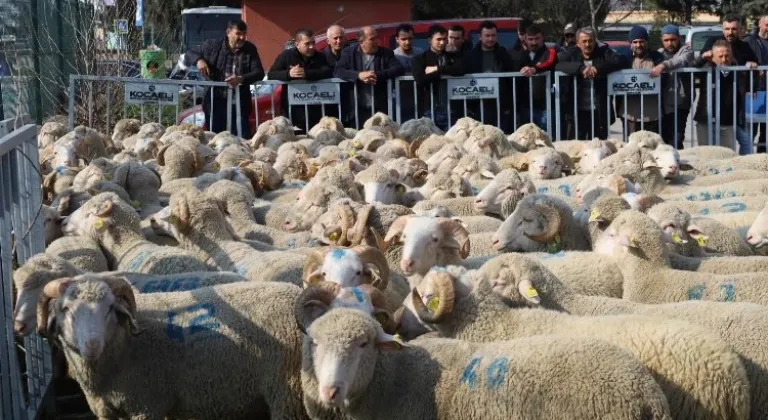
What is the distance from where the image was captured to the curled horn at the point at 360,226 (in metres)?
6.32

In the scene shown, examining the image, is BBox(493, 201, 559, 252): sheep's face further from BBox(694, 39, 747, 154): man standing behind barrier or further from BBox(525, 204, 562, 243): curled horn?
BBox(694, 39, 747, 154): man standing behind barrier

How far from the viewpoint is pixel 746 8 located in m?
32.9

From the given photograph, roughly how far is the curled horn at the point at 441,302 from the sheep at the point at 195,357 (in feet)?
1.78

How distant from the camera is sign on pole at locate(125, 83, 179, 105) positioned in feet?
36.8

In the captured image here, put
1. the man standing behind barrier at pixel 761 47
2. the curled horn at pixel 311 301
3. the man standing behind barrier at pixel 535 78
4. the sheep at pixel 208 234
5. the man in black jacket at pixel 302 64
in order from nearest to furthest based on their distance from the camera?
the curled horn at pixel 311 301 → the sheep at pixel 208 234 → the man in black jacket at pixel 302 64 → the man standing behind barrier at pixel 535 78 → the man standing behind barrier at pixel 761 47

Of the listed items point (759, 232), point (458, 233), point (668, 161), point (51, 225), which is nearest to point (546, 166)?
point (668, 161)

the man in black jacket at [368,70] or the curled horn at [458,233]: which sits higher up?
the man in black jacket at [368,70]

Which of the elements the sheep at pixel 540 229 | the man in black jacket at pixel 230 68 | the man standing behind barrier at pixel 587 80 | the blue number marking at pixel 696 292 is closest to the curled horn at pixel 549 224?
the sheep at pixel 540 229

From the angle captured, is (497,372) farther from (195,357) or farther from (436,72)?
(436,72)

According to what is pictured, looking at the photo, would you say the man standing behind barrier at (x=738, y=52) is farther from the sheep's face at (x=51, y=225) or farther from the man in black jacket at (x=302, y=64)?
the sheep's face at (x=51, y=225)

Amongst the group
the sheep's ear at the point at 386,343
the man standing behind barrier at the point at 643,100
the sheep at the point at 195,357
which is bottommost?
the sheep at the point at 195,357

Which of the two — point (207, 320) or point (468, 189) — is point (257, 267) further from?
point (468, 189)

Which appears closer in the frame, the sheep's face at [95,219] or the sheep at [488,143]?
the sheep's face at [95,219]

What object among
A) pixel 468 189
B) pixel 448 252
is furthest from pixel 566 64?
pixel 448 252
